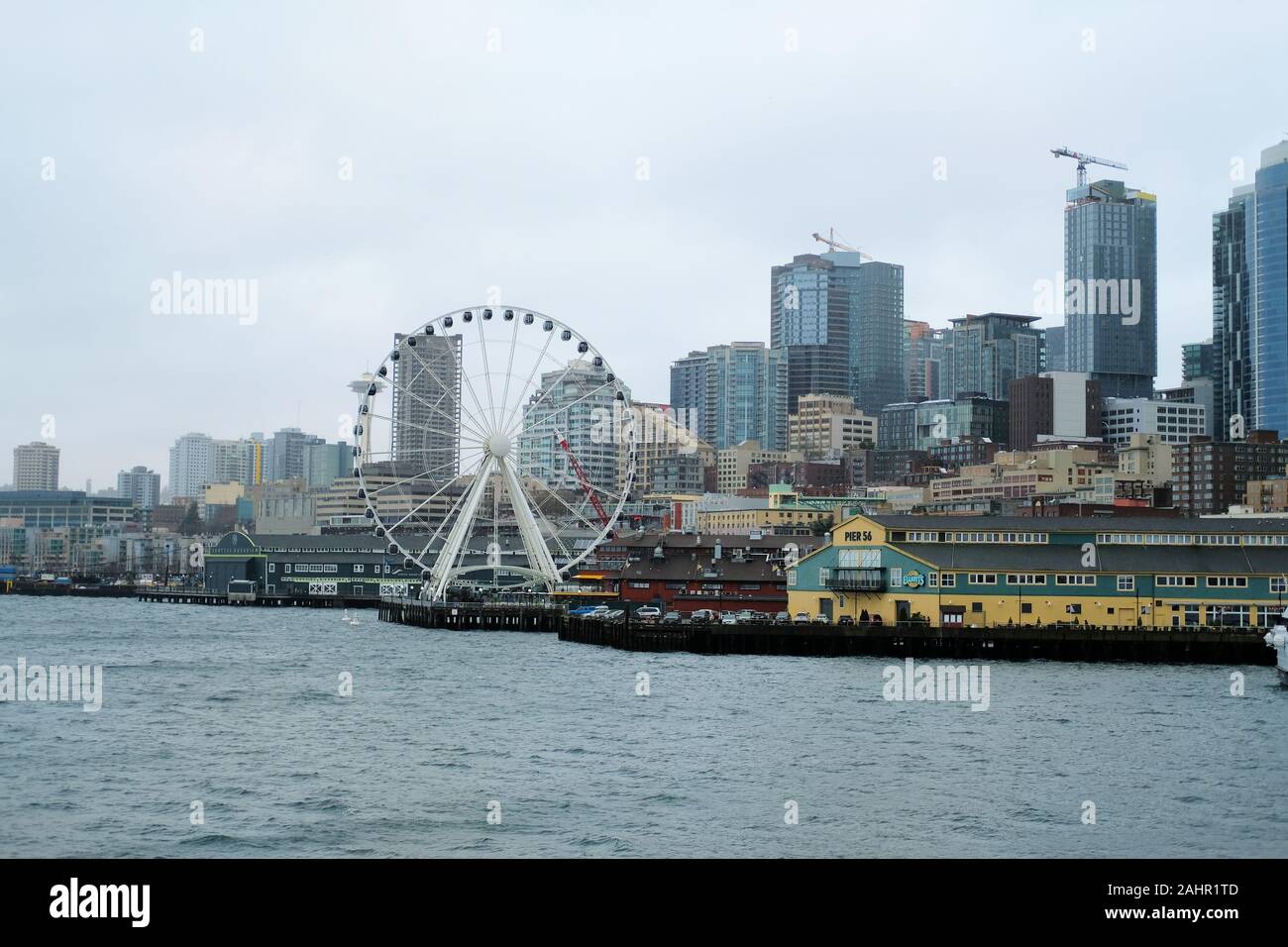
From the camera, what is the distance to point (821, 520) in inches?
6471

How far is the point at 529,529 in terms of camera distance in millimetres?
100562

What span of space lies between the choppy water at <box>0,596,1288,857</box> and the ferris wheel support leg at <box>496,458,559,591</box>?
2986cm

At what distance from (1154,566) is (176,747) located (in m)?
49.1

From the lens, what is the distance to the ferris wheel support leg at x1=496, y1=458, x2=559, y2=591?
307 ft

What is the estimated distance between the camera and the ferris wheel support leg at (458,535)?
312 feet

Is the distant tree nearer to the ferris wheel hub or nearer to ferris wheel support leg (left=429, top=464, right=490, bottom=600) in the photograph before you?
ferris wheel support leg (left=429, top=464, right=490, bottom=600)

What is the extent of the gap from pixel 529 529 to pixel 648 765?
64.9 meters

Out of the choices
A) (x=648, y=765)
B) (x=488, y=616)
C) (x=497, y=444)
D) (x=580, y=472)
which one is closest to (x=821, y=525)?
(x=580, y=472)

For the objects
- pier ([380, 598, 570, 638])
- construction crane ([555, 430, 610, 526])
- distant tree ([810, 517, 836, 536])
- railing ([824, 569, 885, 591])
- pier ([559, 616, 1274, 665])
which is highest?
construction crane ([555, 430, 610, 526])

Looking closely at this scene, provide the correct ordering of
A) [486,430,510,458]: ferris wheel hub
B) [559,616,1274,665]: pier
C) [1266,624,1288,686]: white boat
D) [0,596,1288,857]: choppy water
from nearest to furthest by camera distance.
→ [0,596,1288,857]: choppy water < [1266,624,1288,686]: white boat < [559,616,1274,665]: pier < [486,430,510,458]: ferris wheel hub

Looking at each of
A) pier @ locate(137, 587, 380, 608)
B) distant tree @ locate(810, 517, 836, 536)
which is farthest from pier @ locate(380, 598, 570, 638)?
distant tree @ locate(810, 517, 836, 536)

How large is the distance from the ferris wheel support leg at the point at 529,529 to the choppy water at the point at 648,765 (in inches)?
1176
